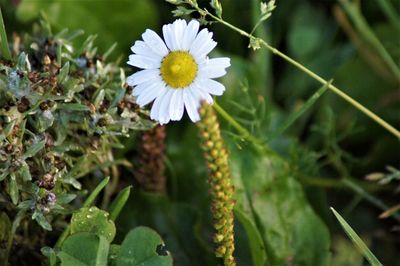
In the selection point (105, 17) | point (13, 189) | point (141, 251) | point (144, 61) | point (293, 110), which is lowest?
point (141, 251)

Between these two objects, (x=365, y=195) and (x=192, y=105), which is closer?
(x=192, y=105)

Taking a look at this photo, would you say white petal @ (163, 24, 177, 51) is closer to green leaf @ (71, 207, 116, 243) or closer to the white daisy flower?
the white daisy flower

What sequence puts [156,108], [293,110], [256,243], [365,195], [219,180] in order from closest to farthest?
[219,180]
[156,108]
[256,243]
[365,195]
[293,110]

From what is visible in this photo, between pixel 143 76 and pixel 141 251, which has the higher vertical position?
pixel 143 76

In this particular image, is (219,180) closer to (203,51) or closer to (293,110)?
(203,51)

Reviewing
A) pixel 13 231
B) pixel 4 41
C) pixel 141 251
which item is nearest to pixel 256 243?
pixel 141 251

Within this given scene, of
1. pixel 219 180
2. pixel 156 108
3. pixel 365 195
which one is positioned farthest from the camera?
pixel 365 195
